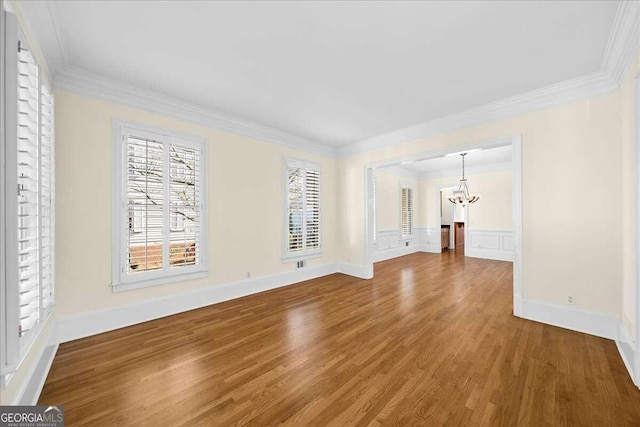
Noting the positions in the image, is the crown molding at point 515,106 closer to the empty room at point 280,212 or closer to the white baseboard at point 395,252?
the empty room at point 280,212

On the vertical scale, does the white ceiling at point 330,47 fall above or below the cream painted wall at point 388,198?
above

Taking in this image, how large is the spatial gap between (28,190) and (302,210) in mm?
3816

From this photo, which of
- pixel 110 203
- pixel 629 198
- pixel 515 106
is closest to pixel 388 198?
pixel 515 106

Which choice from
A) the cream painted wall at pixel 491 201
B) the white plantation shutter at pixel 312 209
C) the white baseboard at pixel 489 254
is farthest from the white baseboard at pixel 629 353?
the cream painted wall at pixel 491 201

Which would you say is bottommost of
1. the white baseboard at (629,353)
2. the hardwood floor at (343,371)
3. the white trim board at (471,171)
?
the hardwood floor at (343,371)

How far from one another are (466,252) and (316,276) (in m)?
5.52

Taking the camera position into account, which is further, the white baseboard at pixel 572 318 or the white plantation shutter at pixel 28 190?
the white baseboard at pixel 572 318

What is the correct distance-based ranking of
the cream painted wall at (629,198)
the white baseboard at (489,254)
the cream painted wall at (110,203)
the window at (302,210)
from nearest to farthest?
the cream painted wall at (629,198)
the cream painted wall at (110,203)
the window at (302,210)
the white baseboard at (489,254)

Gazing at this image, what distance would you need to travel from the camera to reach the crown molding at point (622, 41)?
74.3 inches

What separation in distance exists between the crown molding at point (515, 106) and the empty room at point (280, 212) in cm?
2

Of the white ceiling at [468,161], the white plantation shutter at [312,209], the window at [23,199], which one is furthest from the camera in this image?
the white ceiling at [468,161]

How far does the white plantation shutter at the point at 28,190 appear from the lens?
1.59 m

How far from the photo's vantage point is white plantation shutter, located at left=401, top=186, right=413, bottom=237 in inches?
337

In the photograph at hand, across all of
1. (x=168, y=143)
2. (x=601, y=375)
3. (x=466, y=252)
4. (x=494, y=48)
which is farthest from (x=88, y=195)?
(x=466, y=252)
